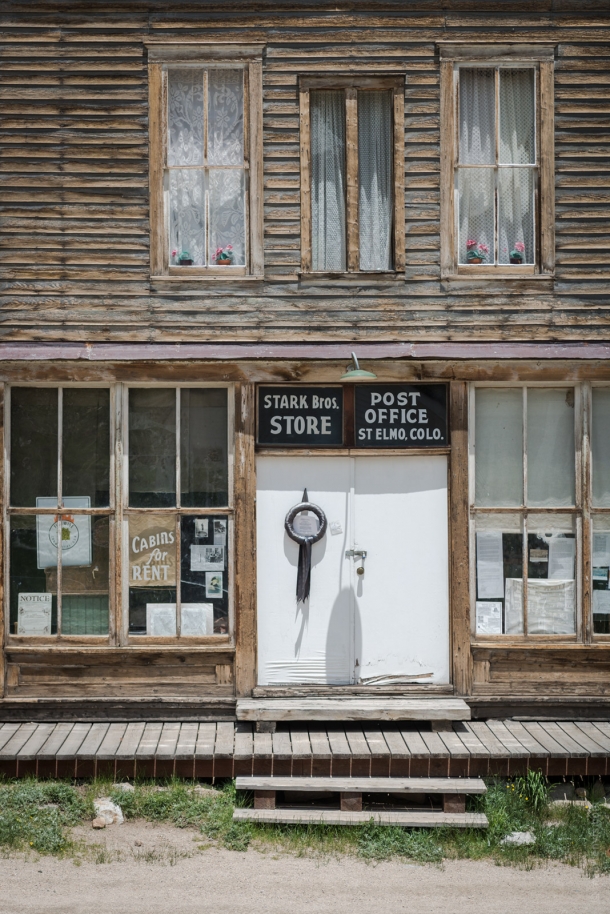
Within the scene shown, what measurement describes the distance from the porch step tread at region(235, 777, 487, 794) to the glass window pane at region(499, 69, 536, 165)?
516 centimetres

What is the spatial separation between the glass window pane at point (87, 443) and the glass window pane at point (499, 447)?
3224 mm

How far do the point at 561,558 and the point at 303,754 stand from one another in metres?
2.84

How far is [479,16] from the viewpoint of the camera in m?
7.81

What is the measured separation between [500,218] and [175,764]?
529 centimetres

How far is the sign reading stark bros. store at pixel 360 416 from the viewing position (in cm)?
786

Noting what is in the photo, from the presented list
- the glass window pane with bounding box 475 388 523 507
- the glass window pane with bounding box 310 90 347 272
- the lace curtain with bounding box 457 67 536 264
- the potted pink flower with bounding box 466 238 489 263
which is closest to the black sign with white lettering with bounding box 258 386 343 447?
the glass window pane with bounding box 310 90 347 272

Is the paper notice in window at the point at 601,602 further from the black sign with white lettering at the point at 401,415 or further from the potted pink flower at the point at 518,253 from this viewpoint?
the potted pink flower at the point at 518,253

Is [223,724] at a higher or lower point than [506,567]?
lower

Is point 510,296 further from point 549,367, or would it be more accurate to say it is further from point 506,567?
point 506,567

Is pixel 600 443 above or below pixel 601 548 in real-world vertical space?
above

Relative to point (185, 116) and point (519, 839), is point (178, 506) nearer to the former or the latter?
point (185, 116)

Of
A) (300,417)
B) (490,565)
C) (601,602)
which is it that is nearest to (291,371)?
(300,417)

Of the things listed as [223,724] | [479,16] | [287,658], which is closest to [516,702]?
[287,658]

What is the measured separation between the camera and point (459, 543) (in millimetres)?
7801
